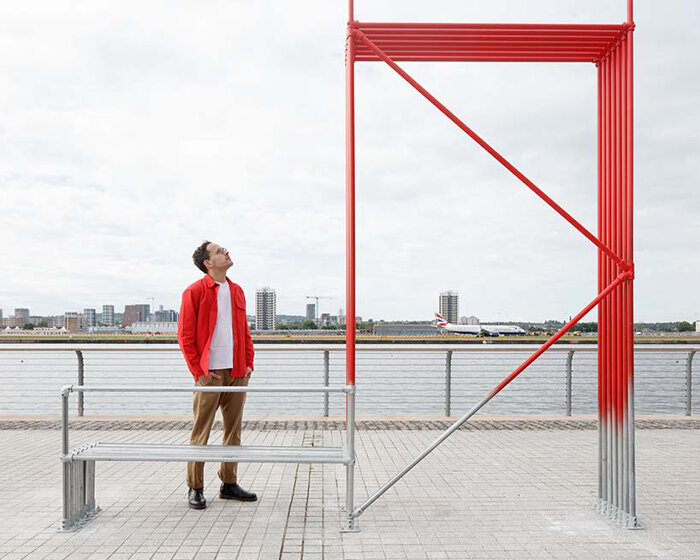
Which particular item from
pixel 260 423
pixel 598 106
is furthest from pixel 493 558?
pixel 260 423

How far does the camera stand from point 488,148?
3.98 m

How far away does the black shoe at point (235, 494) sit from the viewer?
4473mm

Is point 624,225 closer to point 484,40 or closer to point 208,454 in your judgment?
point 484,40

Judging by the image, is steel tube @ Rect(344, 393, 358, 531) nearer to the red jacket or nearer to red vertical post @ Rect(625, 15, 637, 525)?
the red jacket

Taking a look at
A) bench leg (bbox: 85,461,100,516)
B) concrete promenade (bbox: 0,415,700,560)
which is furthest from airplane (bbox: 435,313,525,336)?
bench leg (bbox: 85,461,100,516)

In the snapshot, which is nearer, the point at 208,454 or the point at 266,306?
the point at 208,454

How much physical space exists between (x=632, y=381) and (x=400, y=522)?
179cm

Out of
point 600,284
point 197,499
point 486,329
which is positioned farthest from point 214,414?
point 486,329

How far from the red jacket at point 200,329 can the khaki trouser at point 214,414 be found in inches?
3.0

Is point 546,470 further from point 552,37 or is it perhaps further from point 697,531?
point 552,37

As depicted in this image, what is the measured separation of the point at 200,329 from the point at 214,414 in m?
0.64

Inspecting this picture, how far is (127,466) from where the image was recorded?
5.59 m

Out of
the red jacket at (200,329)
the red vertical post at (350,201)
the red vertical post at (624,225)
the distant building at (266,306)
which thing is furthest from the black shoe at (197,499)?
the distant building at (266,306)

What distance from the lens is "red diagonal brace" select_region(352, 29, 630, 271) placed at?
13.1 ft
